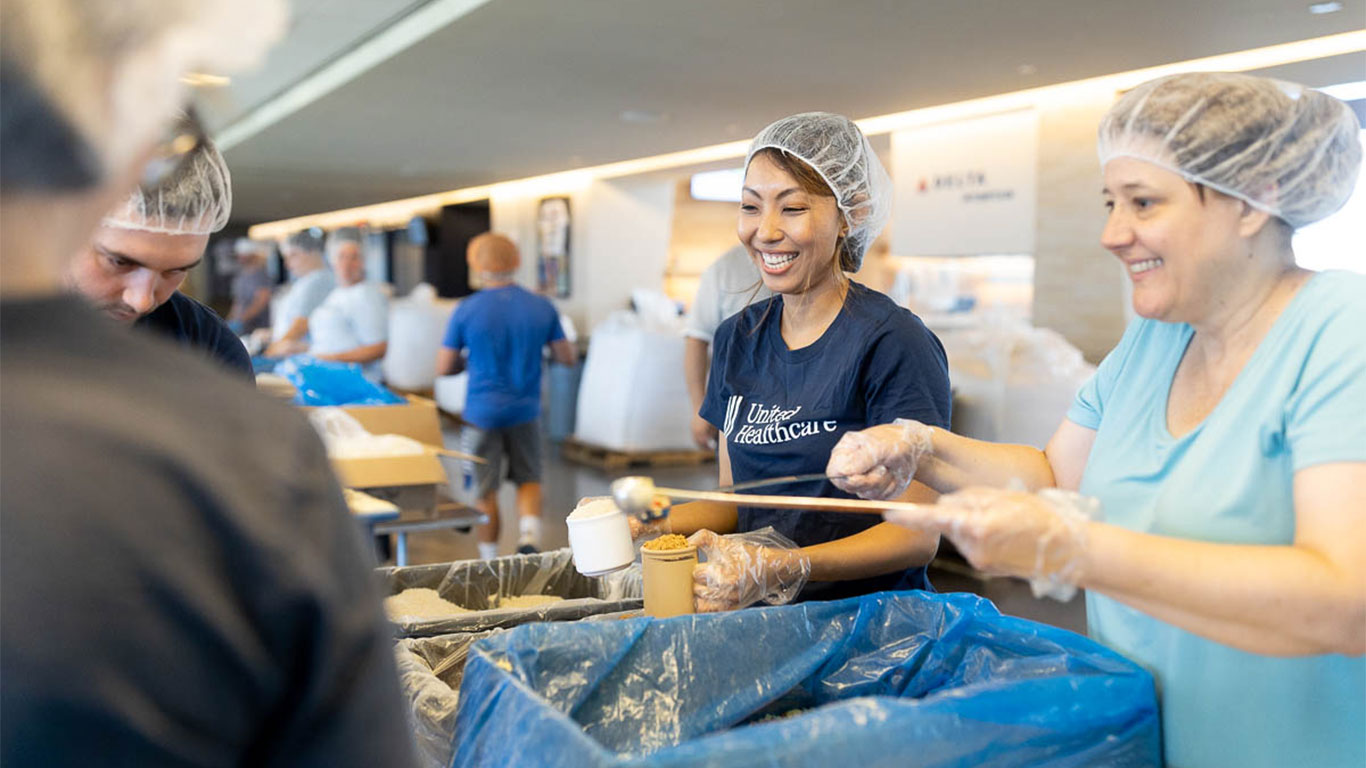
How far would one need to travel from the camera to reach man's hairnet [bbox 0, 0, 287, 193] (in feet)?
1.75

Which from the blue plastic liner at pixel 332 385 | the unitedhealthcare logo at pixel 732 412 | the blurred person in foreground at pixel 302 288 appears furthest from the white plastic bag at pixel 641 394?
the unitedhealthcare logo at pixel 732 412

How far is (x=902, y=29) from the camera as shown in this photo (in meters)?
4.91

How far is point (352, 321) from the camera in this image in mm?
5723

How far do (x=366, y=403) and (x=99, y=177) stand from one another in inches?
154

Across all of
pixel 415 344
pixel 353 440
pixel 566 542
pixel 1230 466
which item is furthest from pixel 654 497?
pixel 415 344

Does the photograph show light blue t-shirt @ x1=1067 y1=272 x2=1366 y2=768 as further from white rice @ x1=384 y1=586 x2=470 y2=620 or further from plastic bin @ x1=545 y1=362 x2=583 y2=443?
plastic bin @ x1=545 y1=362 x2=583 y2=443

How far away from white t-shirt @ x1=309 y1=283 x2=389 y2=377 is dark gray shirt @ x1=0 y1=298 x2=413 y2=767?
531 cm

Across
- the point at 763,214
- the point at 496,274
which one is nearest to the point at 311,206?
the point at 496,274

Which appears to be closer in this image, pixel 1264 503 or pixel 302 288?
pixel 1264 503

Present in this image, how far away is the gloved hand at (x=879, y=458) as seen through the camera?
58.4 inches

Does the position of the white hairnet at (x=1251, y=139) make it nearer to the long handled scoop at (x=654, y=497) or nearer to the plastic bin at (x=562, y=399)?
the long handled scoop at (x=654, y=497)

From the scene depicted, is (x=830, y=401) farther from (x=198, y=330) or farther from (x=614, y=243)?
(x=614, y=243)

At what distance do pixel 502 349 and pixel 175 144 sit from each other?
172 inches

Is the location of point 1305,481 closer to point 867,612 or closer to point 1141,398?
point 1141,398
